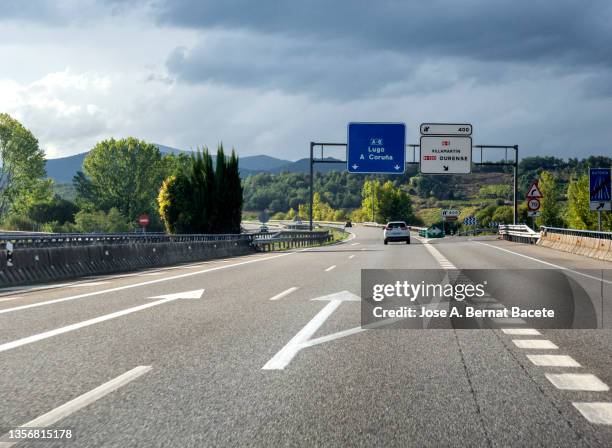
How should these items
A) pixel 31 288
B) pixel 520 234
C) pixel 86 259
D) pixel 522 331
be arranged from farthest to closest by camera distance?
pixel 520 234 < pixel 86 259 < pixel 31 288 < pixel 522 331

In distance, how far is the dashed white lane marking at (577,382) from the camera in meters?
5.37

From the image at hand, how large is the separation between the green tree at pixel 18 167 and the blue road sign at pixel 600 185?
59.0m

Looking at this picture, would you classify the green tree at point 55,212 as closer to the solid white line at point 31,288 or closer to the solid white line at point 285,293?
the solid white line at point 31,288

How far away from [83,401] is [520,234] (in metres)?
42.1

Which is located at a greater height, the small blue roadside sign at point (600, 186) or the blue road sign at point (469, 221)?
the small blue roadside sign at point (600, 186)

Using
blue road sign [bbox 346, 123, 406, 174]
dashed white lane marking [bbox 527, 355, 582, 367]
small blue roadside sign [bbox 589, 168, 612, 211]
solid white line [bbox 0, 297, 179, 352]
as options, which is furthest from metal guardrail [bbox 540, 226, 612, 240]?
dashed white lane marking [bbox 527, 355, 582, 367]

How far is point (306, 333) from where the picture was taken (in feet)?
26.4

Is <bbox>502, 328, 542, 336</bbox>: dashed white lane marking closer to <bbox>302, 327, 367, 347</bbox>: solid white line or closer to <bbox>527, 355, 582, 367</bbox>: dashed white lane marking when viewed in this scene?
<bbox>527, 355, 582, 367</bbox>: dashed white lane marking

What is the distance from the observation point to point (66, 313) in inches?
392

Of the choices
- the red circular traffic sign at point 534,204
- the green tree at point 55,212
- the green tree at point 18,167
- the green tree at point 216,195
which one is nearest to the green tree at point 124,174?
the green tree at point 55,212

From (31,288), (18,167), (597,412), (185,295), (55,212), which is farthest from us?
(55,212)

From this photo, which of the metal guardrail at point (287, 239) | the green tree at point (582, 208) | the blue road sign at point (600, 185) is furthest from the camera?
the green tree at point (582, 208)

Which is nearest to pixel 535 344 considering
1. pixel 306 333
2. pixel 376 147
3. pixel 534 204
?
pixel 306 333

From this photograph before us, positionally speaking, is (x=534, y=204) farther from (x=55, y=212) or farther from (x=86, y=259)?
(x=55, y=212)
